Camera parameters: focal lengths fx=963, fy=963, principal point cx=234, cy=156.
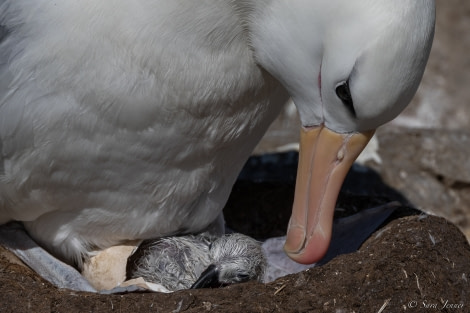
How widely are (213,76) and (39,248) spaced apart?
1.37m

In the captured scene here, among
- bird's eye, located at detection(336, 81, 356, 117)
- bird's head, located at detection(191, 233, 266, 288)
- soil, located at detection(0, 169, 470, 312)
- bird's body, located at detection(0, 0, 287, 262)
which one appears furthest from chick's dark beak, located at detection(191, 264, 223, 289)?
bird's eye, located at detection(336, 81, 356, 117)

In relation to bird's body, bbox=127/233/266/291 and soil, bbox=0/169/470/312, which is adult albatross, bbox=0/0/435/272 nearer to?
soil, bbox=0/169/470/312

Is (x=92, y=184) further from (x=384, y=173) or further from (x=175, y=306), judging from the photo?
(x=384, y=173)

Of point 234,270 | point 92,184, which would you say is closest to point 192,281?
point 234,270

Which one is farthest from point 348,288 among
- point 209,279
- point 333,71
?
point 333,71

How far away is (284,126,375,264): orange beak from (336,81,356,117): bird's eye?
21 cm

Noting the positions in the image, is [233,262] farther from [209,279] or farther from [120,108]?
[120,108]

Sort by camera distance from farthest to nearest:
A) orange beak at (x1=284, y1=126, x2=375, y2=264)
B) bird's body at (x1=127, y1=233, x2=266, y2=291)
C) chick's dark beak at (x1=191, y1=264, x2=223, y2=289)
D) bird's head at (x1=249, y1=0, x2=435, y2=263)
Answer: bird's body at (x1=127, y1=233, x2=266, y2=291)
chick's dark beak at (x1=191, y1=264, x2=223, y2=289)
orange beak at (x1=284, y1=126, x2=375, y2=264)
bird's head at (x1=249, y1=0, x2=435, y2=263)

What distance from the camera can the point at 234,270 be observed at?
4.62 metres

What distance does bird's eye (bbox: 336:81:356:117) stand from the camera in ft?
12.8

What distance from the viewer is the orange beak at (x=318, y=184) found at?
420 centimetres

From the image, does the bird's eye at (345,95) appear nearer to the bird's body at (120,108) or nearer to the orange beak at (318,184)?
the orange beak at (318,184)

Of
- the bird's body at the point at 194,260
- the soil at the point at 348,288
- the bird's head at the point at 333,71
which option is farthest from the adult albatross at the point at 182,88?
the bird's body at the point at 194,260

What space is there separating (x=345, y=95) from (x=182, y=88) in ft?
2.41
